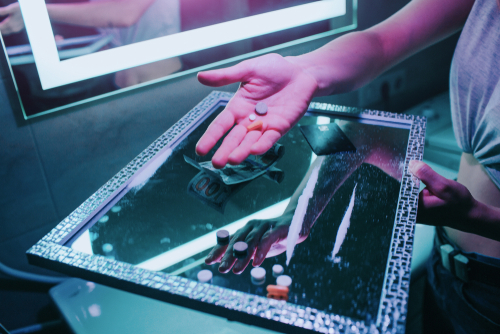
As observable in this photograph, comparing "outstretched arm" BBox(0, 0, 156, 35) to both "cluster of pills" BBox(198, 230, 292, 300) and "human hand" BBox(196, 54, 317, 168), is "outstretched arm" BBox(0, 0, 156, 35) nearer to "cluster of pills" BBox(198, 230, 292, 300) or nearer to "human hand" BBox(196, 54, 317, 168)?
"human hand" BBox(196, 54, 317, 168)

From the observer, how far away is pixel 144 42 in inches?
36.0

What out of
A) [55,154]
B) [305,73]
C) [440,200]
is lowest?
[440,200]

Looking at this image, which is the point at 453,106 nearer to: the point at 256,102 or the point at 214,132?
the point at 256,102

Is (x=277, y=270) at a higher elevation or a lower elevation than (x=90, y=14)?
lower

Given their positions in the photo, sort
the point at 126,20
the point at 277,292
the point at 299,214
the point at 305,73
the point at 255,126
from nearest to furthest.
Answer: the point at 277,292 < the point at 299,214 < the point at 255,126 < the point at 305,73 < the point at 126,20

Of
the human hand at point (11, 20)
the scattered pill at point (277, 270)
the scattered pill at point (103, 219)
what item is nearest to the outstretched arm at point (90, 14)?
the human hand at point (11, 20)

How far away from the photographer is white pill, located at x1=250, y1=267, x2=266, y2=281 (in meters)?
0.45

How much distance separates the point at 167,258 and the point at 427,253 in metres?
0.97

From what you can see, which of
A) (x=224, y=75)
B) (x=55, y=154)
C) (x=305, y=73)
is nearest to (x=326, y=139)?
(x=305, y=73)

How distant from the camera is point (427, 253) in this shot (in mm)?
1158

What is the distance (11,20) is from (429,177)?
0.88 meters

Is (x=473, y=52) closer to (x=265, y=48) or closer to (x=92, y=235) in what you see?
(x=265, y=48)

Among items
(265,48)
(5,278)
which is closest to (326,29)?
(265,48)

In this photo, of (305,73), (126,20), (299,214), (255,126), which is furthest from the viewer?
(126,20)
